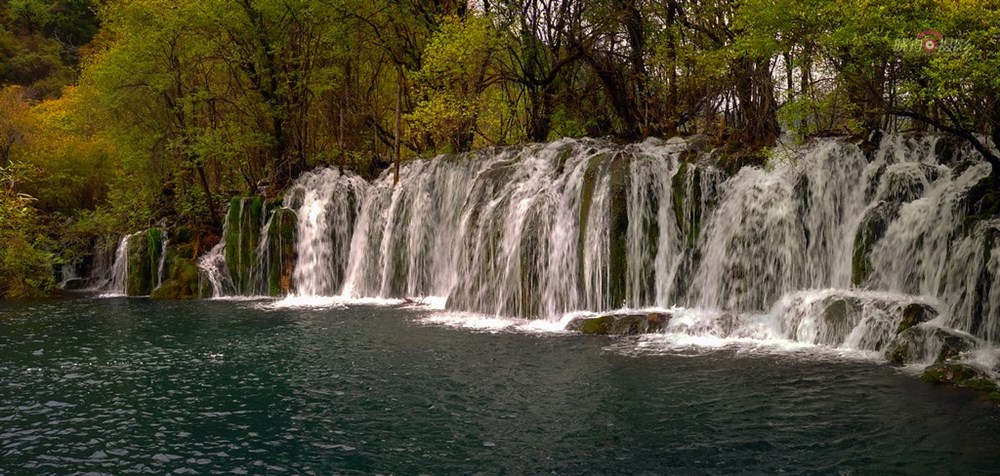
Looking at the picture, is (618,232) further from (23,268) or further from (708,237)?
(23,268)

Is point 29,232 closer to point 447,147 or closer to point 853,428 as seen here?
point 447,147

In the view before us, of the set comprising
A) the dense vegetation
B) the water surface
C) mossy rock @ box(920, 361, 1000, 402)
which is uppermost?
the dense vegetation

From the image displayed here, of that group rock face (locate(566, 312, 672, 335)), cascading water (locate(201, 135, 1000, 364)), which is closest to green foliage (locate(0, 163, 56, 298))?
cascading water (locate(201, 135, 1000, 364))

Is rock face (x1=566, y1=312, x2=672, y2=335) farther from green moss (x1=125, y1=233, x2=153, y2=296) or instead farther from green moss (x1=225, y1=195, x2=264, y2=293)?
green moss (x1=125, y1=233, x2=153, y2=296)

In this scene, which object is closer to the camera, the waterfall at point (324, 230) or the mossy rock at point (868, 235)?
the mossy rock at point (868, 235)

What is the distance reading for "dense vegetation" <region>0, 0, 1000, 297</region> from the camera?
2295 cm

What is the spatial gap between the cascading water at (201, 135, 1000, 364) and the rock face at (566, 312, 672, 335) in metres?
0.49

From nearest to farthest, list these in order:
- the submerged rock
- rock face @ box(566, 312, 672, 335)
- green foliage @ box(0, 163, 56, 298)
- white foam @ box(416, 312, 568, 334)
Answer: the submerged rock, rock face @ box(566, 312, 672, 335), white foam @ box(416, 312, 568, 334), green foliage @ box(0, 163, 56, 298)

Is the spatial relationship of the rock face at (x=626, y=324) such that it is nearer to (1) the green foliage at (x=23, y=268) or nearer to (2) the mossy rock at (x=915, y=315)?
(2) the mossy rock at (x=915, y=315)

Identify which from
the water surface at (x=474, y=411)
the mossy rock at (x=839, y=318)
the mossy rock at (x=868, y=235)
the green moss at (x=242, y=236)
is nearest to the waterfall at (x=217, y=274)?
the green moss at (x=242, y=236)

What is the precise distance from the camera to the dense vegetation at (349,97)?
22953 mm

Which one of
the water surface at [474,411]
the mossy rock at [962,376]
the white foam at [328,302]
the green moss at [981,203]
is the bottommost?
the water surface at [474,411]

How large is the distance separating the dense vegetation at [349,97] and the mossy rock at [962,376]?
A: 22.8ft

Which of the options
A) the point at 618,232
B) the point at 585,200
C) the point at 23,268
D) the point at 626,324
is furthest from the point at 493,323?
the point at 23,268
